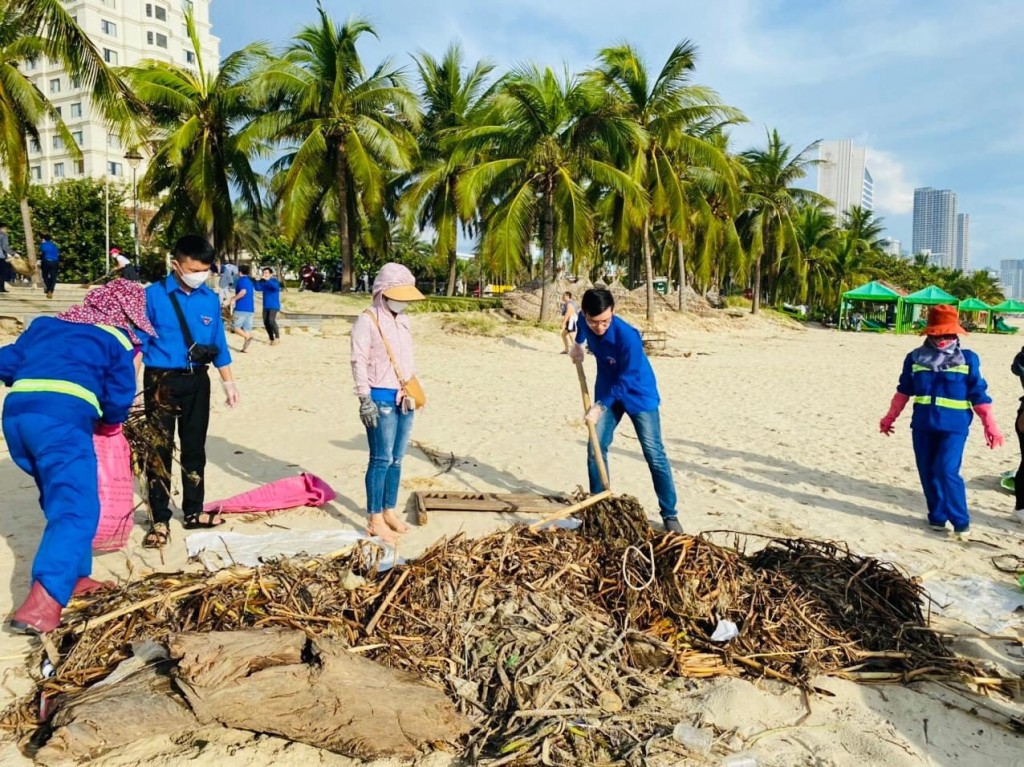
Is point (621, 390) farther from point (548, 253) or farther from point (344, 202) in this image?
point (344, 202)

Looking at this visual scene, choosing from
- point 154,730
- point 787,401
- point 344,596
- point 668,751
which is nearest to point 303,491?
point 344,596

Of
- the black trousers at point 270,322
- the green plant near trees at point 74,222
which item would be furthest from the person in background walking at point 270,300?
the green plant near trees at point 74,222

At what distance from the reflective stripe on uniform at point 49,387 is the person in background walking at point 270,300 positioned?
1029 centimetres

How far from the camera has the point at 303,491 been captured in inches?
192

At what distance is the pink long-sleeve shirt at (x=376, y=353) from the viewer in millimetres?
3951

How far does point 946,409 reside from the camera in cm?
459

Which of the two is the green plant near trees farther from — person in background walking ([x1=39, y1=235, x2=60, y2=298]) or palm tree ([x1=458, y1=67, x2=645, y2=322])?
palm tree ([x1=458, y1=67, x2=645, y2=322])

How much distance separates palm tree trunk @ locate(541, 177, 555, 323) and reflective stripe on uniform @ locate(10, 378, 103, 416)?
52.7 feet

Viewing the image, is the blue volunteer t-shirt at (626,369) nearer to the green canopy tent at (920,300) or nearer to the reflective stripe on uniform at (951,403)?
the reflective stripe on uniform at (951,403)

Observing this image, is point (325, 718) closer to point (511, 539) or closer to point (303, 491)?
point (511, 539)

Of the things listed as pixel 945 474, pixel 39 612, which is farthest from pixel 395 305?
pixel 945 474

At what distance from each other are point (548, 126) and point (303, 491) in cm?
1481

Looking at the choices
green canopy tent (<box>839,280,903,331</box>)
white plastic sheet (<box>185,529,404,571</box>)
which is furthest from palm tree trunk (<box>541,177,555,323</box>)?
green canopy tent (<box>839,280,903,331</box>)

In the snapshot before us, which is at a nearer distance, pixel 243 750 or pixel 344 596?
pixel 243 750
